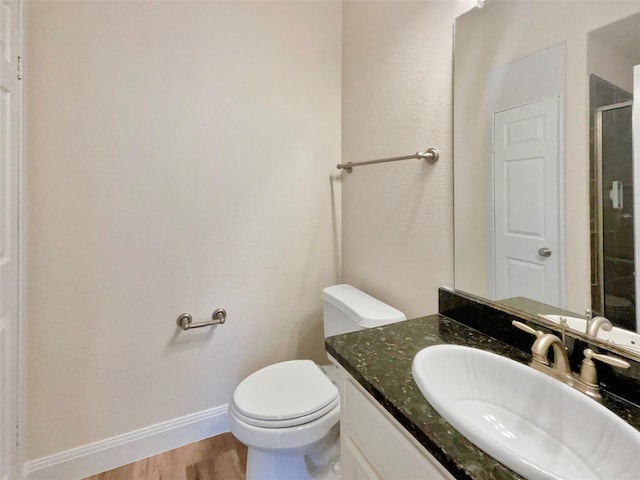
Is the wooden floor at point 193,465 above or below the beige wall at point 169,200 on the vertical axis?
below

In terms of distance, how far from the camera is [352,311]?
139 centimetres

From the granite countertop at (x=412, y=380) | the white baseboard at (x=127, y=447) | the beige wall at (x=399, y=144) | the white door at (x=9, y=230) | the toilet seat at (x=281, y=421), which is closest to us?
the granite countertop at (x=412, y=380)

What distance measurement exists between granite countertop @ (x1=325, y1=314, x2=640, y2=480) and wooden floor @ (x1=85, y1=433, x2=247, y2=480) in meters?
1.03

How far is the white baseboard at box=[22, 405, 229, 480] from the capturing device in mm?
1358

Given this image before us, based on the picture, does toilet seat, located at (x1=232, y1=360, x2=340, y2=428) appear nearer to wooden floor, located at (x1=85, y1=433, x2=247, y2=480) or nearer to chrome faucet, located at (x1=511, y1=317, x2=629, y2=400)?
wooden floor, located at (x1=85, y1=433, x2=247, y2=480)

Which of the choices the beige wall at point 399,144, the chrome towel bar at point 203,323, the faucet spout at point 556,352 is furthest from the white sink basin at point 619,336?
the chrome towel bar at point 203,323

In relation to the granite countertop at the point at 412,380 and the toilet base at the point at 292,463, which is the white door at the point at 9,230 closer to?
the toilet base at the point at 292,463

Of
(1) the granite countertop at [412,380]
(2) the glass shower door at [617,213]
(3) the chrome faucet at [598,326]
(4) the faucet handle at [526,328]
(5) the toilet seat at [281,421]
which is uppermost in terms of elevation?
(2) the glass shower door at [617,213]

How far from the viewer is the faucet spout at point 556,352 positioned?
72cm

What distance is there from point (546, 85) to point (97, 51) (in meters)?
1.68

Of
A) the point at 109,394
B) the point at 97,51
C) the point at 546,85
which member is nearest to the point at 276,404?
the point at 109,394

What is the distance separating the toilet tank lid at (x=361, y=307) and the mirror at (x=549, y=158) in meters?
0.30

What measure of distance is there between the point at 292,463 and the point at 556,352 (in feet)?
3.42

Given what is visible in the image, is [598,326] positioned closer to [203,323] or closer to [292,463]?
[292,463]
